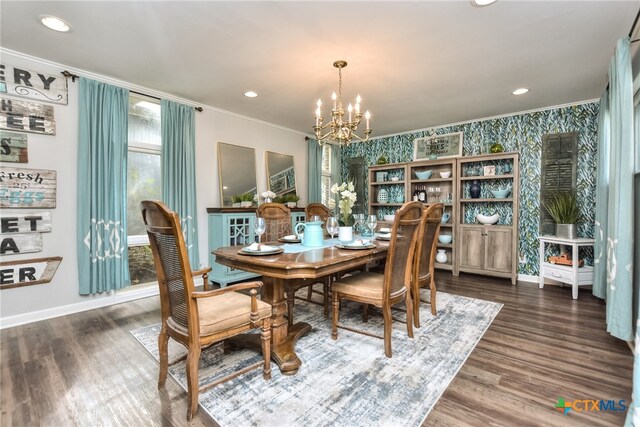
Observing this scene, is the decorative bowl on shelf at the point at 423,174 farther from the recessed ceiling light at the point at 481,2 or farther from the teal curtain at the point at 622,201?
the recessed ceiling light at the point at 481,2

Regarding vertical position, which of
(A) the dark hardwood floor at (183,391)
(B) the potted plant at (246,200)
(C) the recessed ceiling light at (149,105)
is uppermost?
(C) the recessed ceiling light at (149,105)

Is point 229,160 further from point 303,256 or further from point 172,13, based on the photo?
point 303,256

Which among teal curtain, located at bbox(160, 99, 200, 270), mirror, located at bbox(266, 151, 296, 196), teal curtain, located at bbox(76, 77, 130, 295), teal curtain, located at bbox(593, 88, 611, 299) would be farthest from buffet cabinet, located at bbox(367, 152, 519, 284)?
teal curtain, located at bbox(76, 77, 130, 295)

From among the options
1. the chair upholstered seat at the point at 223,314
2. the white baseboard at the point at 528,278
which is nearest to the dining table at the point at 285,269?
the chair upholstered seat at the point at 223,314

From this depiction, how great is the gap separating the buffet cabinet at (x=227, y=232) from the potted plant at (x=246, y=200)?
0.48ft

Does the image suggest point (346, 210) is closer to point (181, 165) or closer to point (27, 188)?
point (181, 165)

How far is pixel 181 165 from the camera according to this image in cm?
378

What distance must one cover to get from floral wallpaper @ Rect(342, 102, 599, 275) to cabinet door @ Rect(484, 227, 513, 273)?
12.9 inches

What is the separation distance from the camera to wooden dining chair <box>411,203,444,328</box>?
8.15 ft

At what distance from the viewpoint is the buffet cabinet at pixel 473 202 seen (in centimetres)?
427

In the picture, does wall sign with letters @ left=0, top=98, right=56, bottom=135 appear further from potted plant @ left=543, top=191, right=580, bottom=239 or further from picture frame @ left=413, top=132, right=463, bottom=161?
potted plant @ left=543, top=191, right=580, bottom=239

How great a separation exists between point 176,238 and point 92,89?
9.26ft

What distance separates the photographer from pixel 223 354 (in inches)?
85.1

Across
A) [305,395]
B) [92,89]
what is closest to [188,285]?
[305,395]
